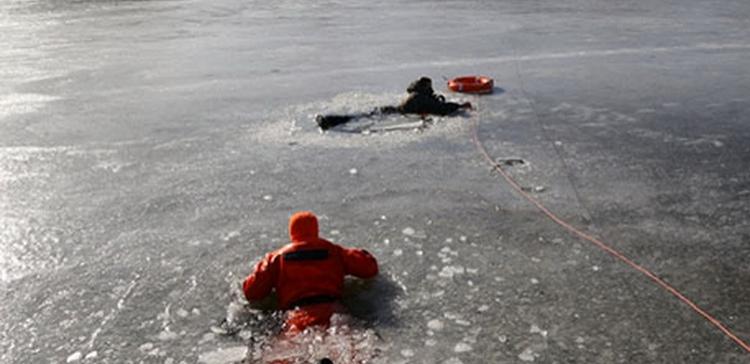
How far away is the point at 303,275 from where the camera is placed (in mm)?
4102

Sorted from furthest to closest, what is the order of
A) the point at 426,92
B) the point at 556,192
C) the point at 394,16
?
1. the point at 394,16
2. the point at 426,92
3. the point at 556,192

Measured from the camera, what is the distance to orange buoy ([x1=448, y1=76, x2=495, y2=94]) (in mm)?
9845

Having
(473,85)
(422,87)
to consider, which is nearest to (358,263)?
(422,87)

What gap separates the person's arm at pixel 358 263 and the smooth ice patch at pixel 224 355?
2.75 ft

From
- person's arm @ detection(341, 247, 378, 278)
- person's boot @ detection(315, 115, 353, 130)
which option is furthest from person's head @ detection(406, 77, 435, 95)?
person's arm @ detection(341, 247, 378, 278)

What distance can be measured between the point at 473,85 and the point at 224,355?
685 centimetres

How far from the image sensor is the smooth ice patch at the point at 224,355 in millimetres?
3688

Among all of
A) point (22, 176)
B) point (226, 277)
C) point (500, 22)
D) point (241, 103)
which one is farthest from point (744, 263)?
point (500, 22)

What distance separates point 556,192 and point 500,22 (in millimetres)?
13144

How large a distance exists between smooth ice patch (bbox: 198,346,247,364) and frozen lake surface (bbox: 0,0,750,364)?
17 millimetres

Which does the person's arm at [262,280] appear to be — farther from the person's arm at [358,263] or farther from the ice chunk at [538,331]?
the ice chunk at [538,331]

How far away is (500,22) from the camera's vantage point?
18.3 meters

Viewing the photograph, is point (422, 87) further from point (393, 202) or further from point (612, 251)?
point (612, 251)

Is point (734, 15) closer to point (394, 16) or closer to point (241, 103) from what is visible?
point (394, 16)
